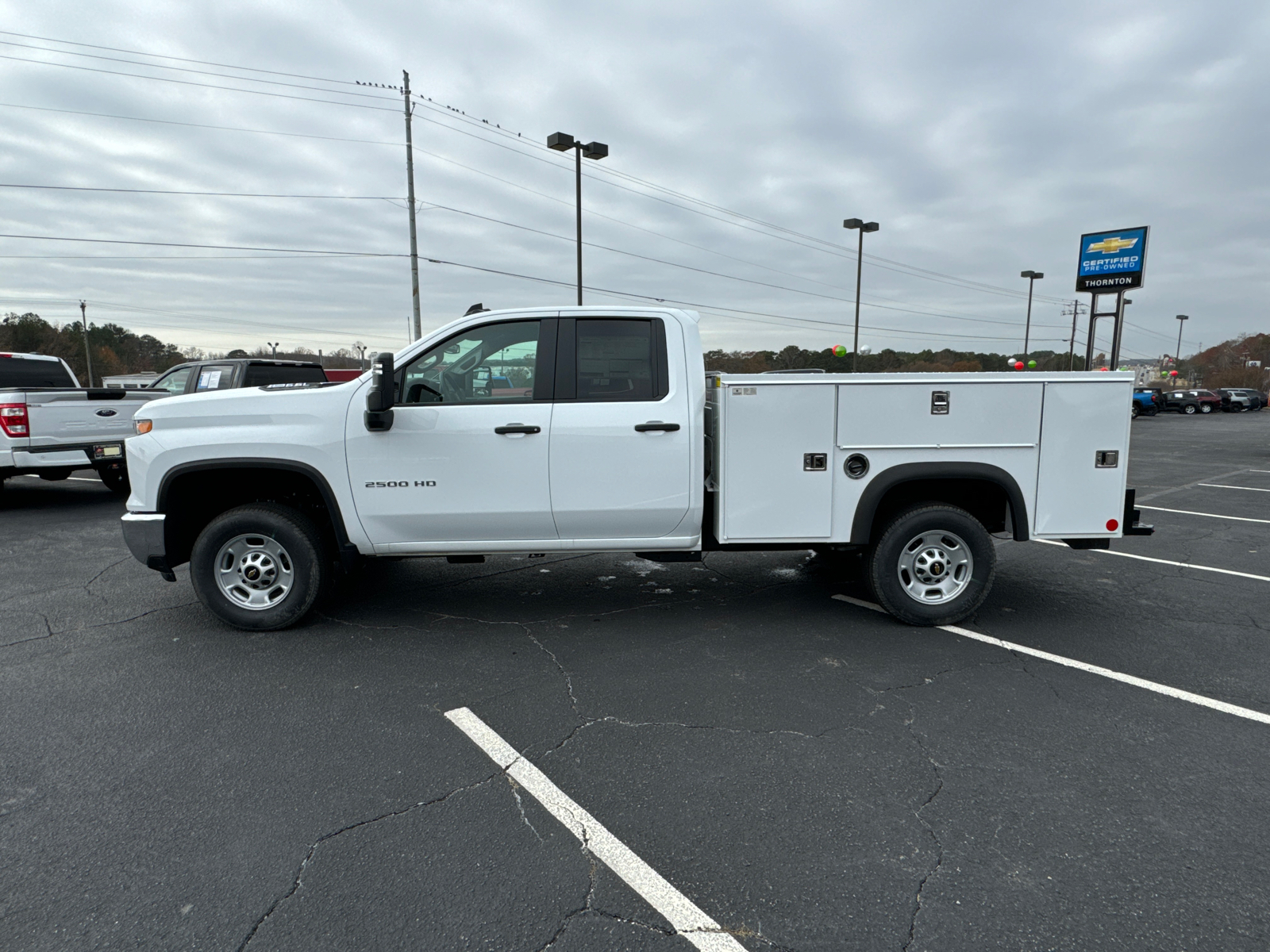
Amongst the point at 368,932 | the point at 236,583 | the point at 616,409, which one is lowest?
the point at 368,932

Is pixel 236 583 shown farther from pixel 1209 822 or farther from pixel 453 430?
pixel 1209 822

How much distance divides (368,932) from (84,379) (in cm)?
8472

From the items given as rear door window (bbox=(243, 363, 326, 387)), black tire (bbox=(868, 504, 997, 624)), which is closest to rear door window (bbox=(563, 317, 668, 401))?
black tire (bbox=(868, 504, 997, 624))

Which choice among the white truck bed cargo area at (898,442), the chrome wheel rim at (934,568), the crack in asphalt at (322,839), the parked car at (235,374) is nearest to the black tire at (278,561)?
the crack in asphalt at (322,839)

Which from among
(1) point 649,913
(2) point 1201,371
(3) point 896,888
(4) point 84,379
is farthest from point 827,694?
(2) point 1201,371

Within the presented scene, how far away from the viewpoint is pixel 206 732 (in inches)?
143

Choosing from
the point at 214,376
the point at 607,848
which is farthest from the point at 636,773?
the point at 214,376

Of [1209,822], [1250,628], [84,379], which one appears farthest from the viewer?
[84,379]

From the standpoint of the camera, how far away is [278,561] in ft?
16.3

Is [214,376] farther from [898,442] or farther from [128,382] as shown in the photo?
[128,382]

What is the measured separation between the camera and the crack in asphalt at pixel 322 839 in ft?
7.74

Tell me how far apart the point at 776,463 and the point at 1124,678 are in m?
2.30

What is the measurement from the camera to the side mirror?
14.6ft

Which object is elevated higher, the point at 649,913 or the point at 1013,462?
the point at 1013,462
